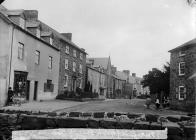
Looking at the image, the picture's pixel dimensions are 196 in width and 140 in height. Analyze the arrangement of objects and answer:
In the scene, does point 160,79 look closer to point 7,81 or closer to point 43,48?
point 43,48

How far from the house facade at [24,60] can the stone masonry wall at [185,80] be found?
14.7 meters

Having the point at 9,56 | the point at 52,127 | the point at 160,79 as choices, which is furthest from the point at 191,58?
the point at 52,127

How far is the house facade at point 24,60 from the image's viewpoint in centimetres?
2388

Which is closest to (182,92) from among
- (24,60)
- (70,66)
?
(24,60)

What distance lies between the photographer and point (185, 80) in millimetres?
31453

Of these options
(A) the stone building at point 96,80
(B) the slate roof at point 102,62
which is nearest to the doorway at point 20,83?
(A) the stone building at point 96,80

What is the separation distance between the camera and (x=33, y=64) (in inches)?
1165

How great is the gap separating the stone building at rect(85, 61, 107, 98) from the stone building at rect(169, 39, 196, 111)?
21243mm

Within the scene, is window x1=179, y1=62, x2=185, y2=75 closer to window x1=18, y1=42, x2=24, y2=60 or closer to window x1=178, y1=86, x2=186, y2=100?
window x1=178, y1=86, x2=186, y2=100

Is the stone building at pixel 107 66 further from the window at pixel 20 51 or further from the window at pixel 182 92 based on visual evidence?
the window at pixel 20 51

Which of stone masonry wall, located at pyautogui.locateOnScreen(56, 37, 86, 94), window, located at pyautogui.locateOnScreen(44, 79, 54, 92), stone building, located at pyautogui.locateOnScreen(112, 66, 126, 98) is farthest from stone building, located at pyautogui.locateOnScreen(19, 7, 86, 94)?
stone building, located at pyautogui.locateOnScreen(112, 66, 126, 98)

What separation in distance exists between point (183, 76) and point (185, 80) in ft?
1.94

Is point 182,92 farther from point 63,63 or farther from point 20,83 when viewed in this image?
point 20,83

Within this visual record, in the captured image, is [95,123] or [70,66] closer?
[95,123]
